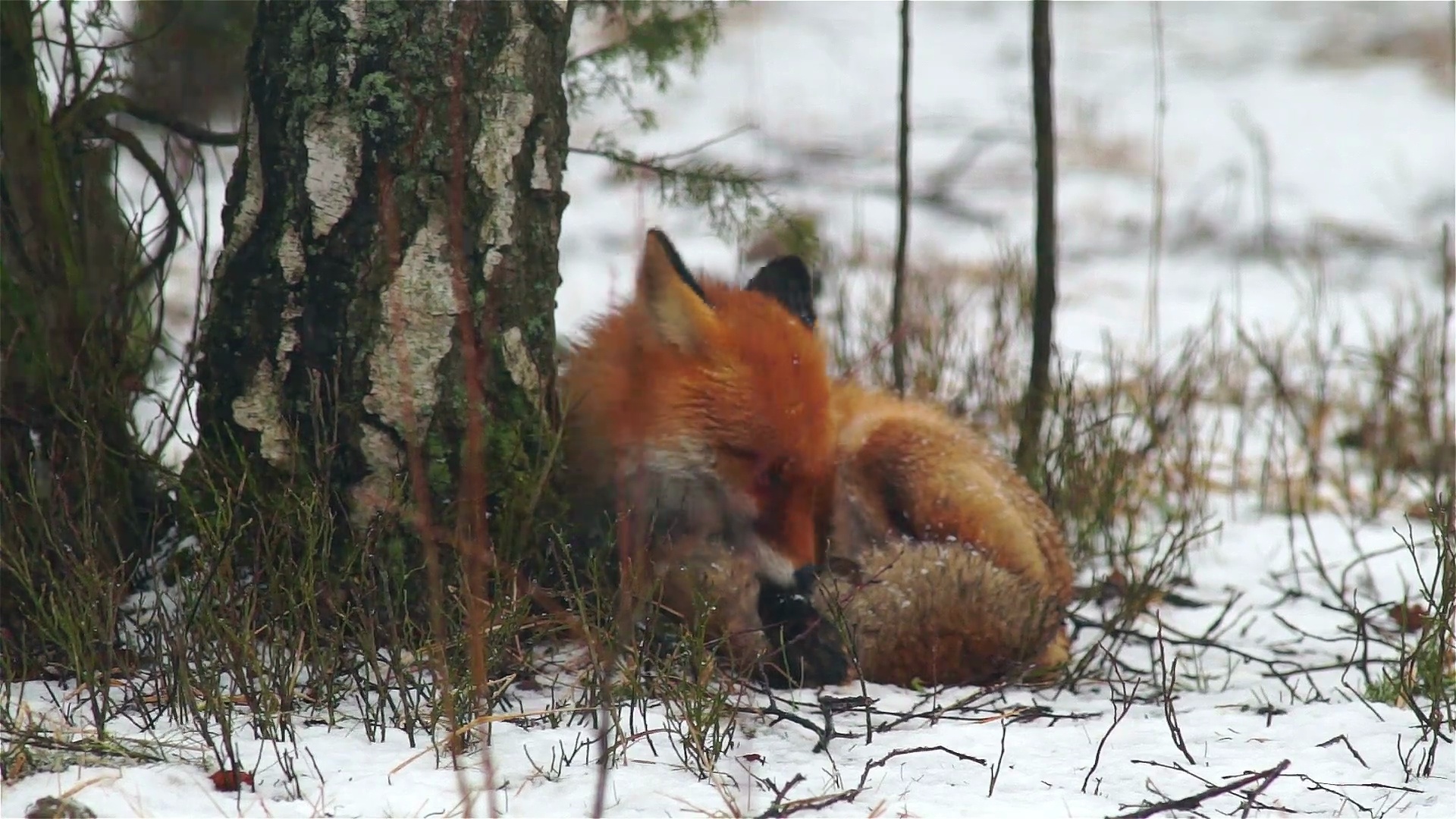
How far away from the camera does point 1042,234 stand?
14.9 ft

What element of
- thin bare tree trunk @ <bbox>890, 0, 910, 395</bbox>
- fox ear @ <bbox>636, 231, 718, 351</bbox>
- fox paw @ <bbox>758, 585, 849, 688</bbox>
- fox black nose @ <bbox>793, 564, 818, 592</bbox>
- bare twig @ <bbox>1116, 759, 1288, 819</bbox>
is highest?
thin bare tree trunk @ <bbox>890, 0, 910, 395</bbox>

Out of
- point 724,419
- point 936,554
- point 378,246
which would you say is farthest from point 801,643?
point 378,246

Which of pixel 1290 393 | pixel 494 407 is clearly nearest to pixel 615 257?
pixel 1290 393

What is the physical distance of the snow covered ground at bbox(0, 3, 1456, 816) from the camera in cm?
250

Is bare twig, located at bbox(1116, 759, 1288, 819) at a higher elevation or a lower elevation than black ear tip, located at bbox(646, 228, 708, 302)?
lower

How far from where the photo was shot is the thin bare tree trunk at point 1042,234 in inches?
175

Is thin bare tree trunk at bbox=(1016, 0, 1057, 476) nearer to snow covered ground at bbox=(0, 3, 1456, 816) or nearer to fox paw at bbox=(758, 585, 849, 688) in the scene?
snow covered ground at bbox=(0, 3, 1456, 816)

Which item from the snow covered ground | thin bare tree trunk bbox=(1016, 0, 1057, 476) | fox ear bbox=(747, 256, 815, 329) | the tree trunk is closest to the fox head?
fox ear bbox=(747, 256, 815, 329)

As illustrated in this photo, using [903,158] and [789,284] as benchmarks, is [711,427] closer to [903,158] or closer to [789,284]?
[789,284]

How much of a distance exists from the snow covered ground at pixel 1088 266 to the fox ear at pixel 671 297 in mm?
237

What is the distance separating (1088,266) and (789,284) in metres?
6.48

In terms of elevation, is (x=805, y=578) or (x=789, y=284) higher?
(x=789, y=284)

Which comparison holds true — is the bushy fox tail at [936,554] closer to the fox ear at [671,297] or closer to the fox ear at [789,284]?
the fox ear at [789,284]

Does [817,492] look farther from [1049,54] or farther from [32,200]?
[32,200]
